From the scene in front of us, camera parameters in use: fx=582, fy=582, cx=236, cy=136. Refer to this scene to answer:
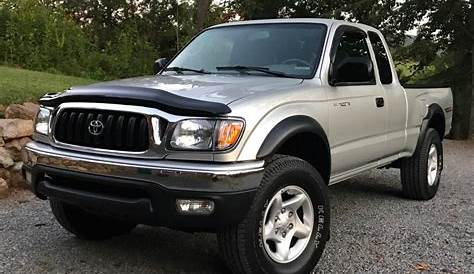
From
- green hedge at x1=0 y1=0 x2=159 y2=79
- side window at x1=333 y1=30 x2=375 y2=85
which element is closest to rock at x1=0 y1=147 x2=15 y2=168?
side window at x1=333 y1=30 x2=375 y2=85

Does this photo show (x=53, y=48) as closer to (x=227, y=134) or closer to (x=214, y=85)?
(x=214, y=85)

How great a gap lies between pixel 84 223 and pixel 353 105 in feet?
7.77

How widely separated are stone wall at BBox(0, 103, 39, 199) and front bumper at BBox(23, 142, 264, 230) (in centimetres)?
266

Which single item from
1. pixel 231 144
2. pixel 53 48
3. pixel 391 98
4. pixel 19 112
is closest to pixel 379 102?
Result: pixel 391 98

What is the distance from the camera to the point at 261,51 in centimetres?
493

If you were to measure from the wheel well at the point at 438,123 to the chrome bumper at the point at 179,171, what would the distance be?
12.5ft

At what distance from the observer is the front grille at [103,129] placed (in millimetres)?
3512

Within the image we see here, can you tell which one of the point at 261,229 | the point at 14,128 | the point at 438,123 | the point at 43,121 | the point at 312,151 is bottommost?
the point at 261,229

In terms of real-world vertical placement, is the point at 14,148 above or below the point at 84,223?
above

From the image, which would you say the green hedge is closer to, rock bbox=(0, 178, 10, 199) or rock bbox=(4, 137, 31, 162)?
rock bbox=(4, 137, 31, 162)

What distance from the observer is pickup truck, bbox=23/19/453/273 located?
3.38 metres

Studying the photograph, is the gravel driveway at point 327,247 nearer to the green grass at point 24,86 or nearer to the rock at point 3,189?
the rock at point 3,189

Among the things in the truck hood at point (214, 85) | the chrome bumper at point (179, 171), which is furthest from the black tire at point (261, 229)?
the truck hood at point (214, 85)

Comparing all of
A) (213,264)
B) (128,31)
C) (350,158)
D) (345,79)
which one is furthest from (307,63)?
(128,31)
